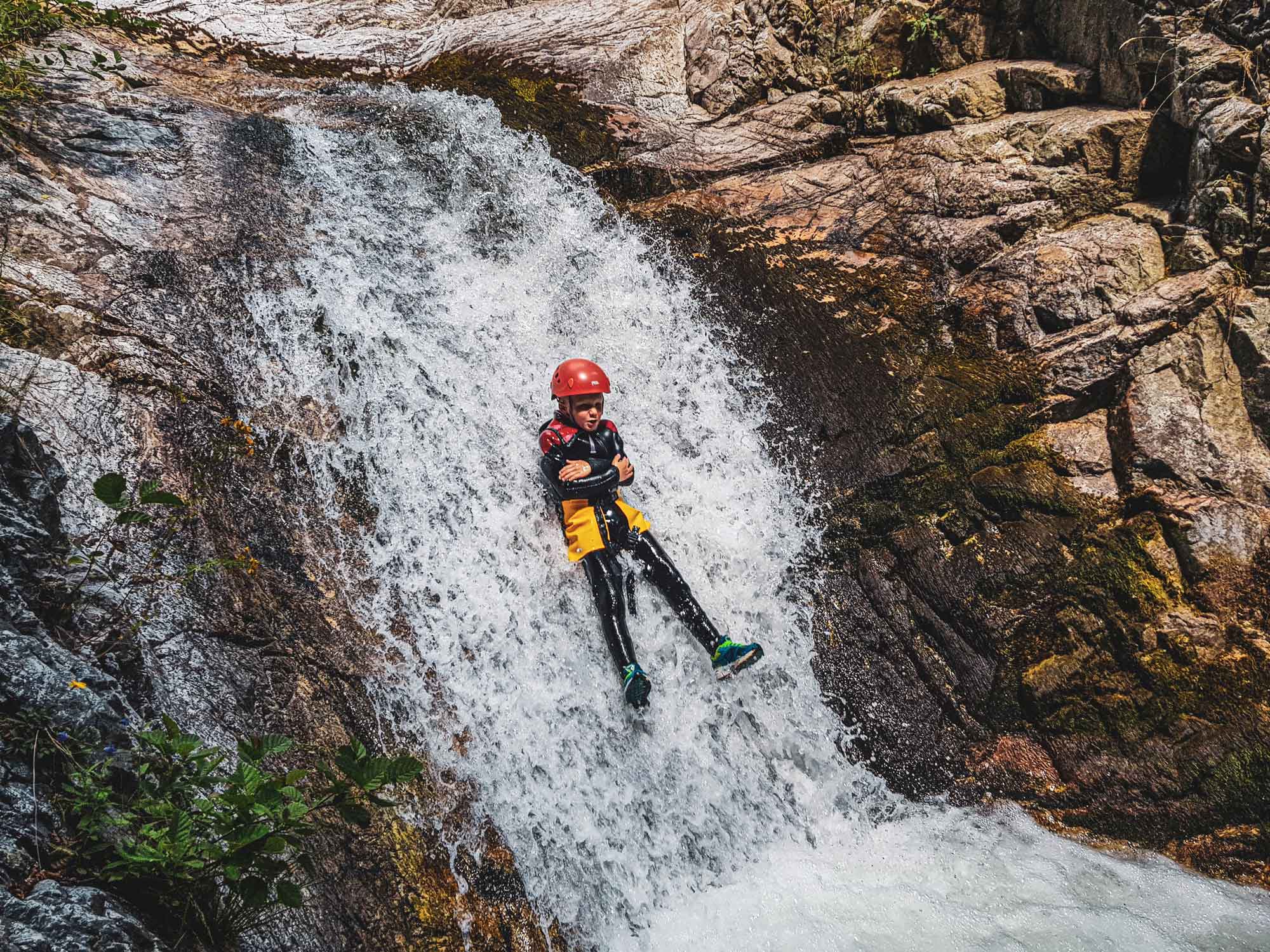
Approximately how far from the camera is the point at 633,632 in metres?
5.37

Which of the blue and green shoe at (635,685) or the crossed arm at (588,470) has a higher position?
the crossed arm at (588,470)

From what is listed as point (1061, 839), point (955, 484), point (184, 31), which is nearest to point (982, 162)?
point (955, 484)

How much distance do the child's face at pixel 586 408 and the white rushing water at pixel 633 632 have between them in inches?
34.1

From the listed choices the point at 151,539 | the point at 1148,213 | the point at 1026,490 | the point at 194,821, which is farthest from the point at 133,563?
the point at 1148,213

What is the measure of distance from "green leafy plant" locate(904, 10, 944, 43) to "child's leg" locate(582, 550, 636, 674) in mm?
7648

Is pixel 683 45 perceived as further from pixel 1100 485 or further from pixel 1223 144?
pixel 1100 485

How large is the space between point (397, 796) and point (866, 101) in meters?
8.67

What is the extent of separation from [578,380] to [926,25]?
686cm

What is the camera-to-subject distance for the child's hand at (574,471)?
5051 millimetres

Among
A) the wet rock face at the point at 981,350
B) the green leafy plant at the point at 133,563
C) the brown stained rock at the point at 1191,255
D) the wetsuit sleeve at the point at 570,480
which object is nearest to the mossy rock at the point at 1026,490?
the wet rock face at the point at 981,350

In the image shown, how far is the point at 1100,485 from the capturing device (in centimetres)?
543

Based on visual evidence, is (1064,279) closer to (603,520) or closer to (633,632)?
(603,520)

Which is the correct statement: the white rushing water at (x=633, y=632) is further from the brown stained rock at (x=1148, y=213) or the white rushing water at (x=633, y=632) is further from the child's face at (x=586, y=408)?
the brown stained rock at (x=1148, y=213)

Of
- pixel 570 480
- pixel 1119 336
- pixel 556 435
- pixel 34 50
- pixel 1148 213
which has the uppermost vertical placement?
pixel 34 50
